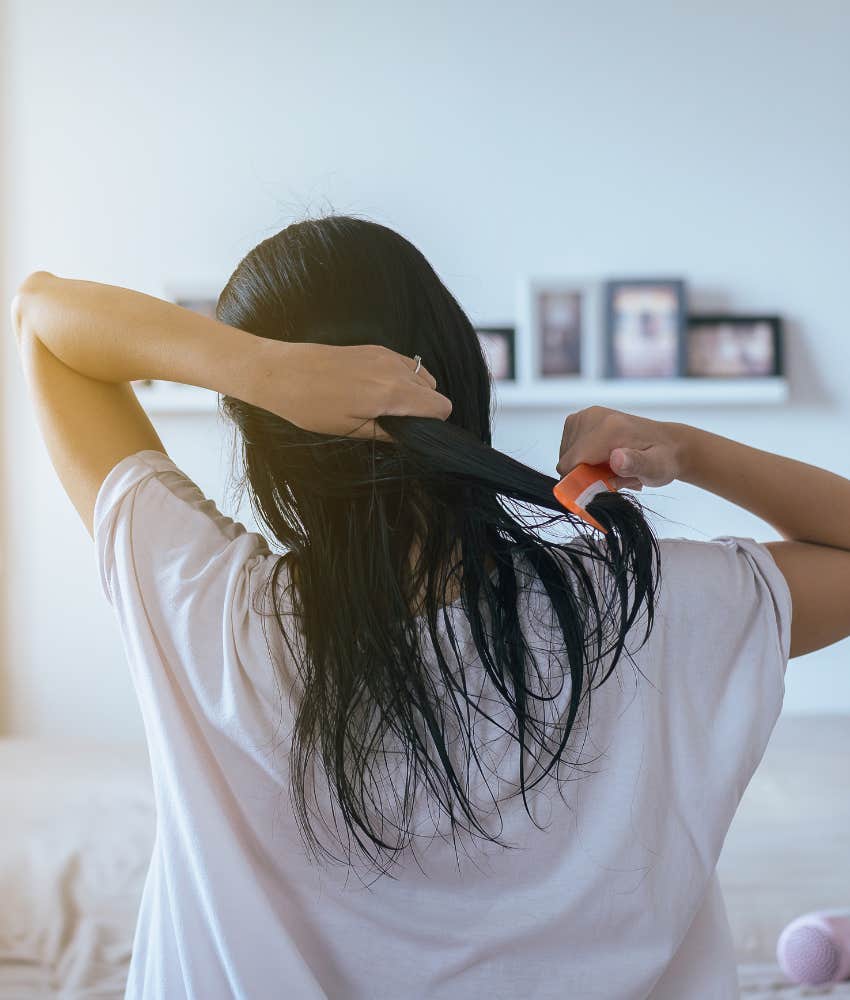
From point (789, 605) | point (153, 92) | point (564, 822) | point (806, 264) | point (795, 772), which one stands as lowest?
point (795, 772)

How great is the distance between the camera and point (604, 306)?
257cm

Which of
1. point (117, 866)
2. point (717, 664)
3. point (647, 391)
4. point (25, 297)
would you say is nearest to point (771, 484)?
point (717, 664)

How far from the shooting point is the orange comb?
59 centimetres

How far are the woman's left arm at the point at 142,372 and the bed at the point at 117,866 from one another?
0.83 meters

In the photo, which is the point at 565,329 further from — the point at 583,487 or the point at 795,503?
the point at 583,487

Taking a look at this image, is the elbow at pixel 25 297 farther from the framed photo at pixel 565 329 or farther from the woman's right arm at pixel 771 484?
the framed photo at pixel 565 329

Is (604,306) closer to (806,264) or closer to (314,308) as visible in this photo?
(806,264)

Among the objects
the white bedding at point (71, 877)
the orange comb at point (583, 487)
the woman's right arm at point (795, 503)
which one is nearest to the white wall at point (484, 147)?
the white bedding at point (71, 877)

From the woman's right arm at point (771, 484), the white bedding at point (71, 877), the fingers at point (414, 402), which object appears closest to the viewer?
the fingers at point (414, 402)

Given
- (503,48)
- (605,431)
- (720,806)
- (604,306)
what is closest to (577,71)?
(503,48)

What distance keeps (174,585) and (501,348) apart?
2.05 metres

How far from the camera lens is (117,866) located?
144 cm

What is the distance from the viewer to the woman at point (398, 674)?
63cm

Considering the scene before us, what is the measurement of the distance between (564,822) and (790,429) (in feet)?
7.23
